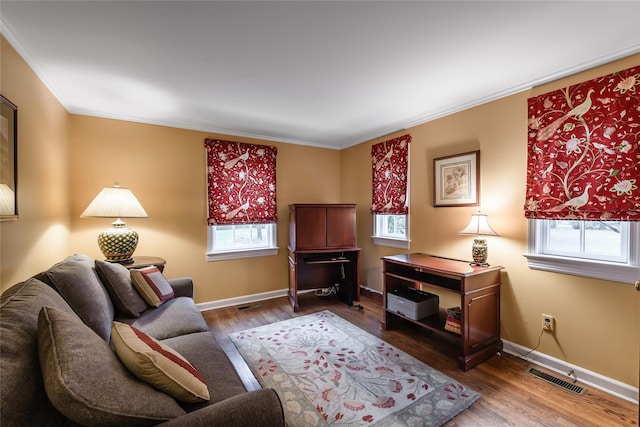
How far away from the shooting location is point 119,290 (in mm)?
1990

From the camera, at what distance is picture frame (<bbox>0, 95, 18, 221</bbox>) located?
4.99 feet

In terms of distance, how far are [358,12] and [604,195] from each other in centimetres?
212

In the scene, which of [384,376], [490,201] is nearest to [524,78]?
[490,201]

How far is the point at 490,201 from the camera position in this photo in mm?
2600

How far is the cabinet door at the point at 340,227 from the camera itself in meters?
3.64

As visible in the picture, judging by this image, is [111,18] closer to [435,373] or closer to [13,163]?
[13,163]

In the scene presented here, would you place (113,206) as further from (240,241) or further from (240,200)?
(240,241)

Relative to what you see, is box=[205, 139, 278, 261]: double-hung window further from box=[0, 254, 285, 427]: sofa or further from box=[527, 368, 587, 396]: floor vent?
box=[527, 368, 587, 396]: floor vent

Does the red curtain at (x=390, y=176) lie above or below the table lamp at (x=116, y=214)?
above

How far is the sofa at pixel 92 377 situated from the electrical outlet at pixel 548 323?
2.37 metres

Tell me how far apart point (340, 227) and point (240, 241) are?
1429 millimetres

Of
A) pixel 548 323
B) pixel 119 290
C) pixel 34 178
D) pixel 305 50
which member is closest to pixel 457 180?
pixel 548 323

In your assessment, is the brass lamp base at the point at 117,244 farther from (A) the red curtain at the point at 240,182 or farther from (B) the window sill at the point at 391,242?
(B) the window sill at the point at 391,242

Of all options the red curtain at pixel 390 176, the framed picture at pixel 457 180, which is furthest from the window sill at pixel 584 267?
the red curtain at pixel 390 176
